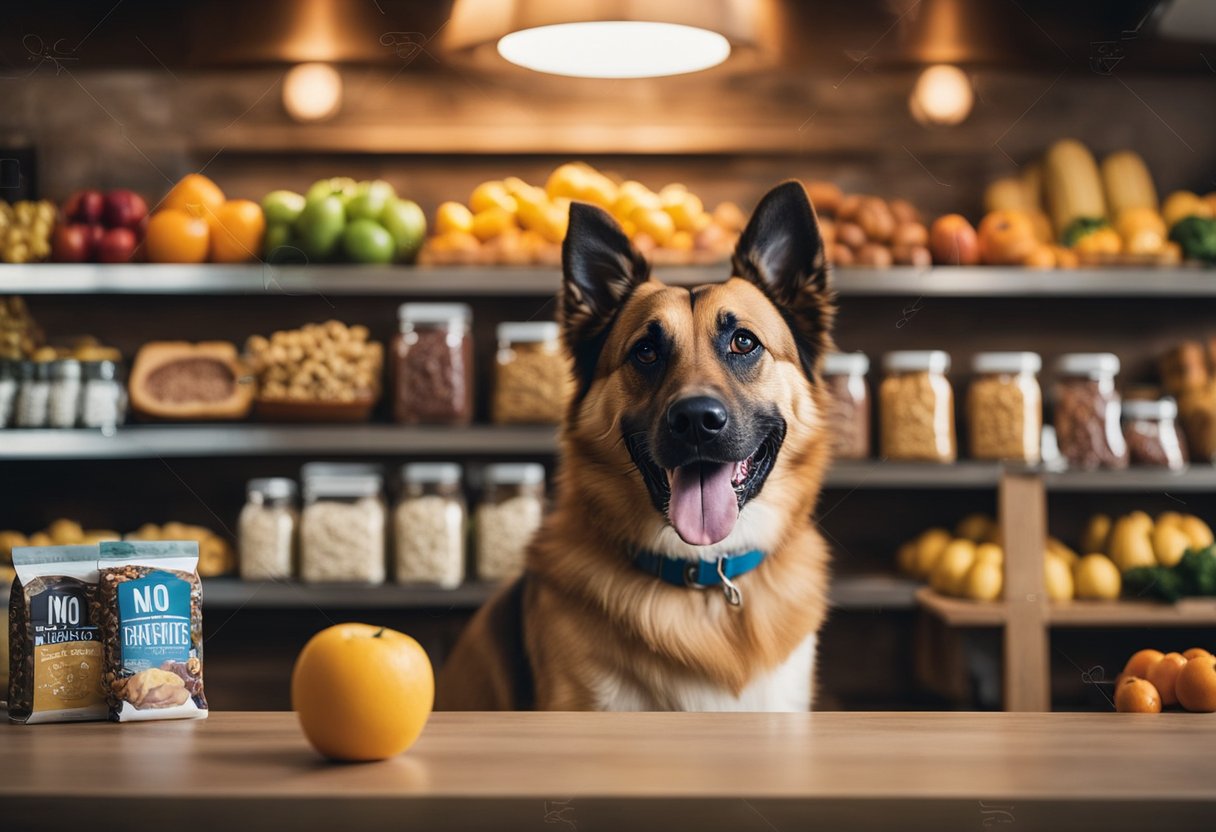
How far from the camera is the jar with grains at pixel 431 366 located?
2.91 metres

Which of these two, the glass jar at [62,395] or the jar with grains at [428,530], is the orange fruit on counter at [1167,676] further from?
the glass jar at [62,395]

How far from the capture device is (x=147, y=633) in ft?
3.72

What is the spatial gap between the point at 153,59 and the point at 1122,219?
2859mm

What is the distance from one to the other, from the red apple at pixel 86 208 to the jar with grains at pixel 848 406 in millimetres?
2016

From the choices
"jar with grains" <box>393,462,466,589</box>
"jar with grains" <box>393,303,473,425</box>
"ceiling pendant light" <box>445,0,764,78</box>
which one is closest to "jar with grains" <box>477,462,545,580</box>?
"jar with grains" <box>393,462,466,589</box>

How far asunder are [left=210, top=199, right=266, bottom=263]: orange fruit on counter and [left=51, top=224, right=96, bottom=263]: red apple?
Result: 0.33 m

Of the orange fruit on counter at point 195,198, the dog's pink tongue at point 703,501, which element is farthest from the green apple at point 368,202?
the dog's pink tongue at point 703,501

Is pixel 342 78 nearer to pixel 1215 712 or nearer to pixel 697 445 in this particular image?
pixel 697 445

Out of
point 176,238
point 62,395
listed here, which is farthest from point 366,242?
point 62,395

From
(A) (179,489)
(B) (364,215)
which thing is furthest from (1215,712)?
(A) (179,489)

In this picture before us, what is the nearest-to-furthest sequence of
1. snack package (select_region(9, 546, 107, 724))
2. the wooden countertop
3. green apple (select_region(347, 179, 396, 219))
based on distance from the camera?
the wooden countertop → snack package (select_region(9, 546, 107, 724)) → green apple (select_region(347, 179, 396, 219))

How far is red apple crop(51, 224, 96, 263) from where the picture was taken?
9.72ft

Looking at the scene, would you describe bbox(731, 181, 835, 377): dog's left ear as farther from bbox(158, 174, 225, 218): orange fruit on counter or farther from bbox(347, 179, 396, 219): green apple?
bbox(158, 174, 225, 218): orange fruit on counter

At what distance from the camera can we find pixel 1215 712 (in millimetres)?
1200
